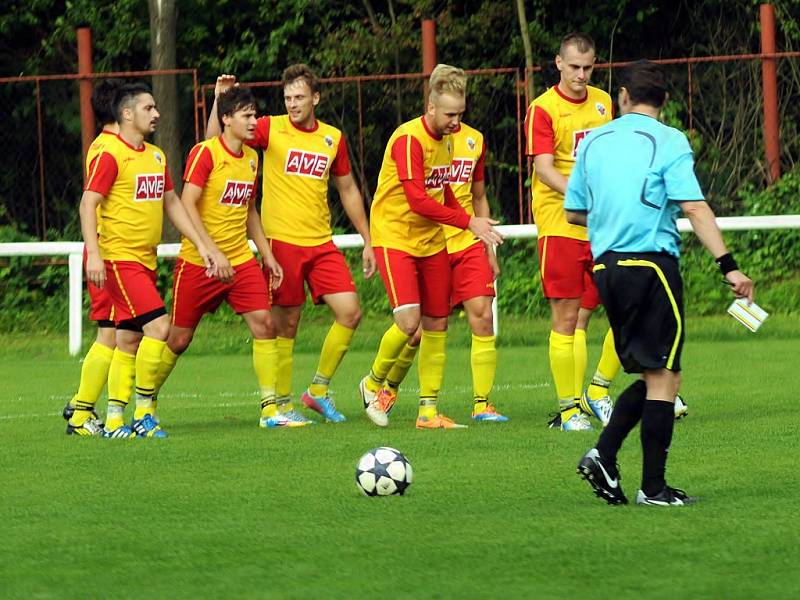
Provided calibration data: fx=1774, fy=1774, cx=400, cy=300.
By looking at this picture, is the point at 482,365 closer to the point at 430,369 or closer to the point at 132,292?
the point at 430,369

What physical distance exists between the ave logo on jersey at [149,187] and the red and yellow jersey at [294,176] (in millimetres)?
775

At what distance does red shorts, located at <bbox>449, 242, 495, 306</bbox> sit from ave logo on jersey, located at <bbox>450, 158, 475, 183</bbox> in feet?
1.35

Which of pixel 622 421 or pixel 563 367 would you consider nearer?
pixel 622 421

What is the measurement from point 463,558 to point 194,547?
1026 millimetres

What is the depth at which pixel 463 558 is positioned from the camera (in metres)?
6.12

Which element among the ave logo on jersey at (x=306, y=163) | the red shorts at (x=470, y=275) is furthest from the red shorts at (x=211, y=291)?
the red shorts at (x=470, y=275)

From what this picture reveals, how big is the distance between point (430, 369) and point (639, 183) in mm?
3548

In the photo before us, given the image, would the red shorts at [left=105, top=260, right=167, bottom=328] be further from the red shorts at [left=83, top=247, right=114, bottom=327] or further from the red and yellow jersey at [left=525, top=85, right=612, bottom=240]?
the red and yellow jersey at [left=525, top=85, right=612, bottom=240]

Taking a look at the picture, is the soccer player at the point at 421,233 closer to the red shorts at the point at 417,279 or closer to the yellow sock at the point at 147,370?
the red shorts at the point at 417,279

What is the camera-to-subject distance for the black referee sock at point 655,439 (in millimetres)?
7027

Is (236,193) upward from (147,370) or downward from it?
upward

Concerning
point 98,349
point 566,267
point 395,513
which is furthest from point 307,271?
point 395,513

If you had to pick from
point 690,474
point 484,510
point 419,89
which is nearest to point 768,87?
point 419,89

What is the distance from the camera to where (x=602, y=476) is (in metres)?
7.07
